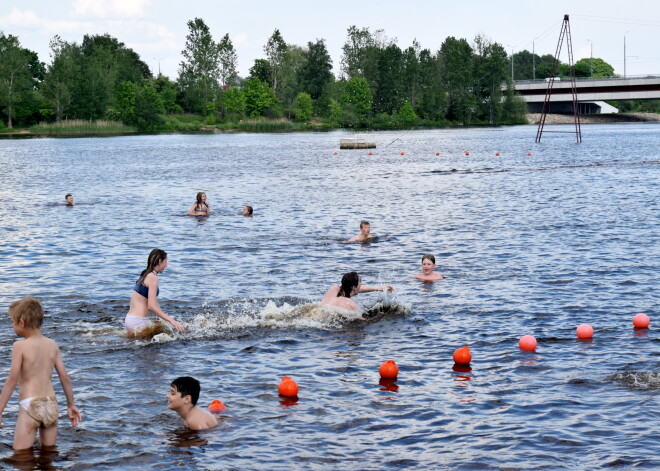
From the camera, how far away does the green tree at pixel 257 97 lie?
15888cm

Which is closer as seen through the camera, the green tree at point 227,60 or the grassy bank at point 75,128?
the grassy bank at point 75,128

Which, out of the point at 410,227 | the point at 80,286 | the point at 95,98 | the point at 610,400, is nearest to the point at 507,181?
the point at 410,227

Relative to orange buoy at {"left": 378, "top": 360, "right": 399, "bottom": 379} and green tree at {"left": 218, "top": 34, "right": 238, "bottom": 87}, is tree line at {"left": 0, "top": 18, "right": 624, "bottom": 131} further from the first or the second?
orange buoy at {"left": 378, "top": 360, "right": 399, "bottom": 379}

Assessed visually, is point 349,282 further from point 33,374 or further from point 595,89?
point 595,89

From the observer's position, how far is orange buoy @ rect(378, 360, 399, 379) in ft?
42.7

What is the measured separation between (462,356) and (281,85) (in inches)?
6401

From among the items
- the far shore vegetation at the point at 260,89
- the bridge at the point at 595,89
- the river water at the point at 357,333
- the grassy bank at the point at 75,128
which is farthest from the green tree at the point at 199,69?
the river water at the point at 357,333

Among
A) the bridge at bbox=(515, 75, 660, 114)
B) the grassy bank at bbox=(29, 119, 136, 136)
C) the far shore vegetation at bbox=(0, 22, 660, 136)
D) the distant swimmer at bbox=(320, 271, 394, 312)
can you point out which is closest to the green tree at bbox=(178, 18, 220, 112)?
the far shore vegetation at bbox=(0, 22, 660, 136)

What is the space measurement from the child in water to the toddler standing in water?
1.71 metres

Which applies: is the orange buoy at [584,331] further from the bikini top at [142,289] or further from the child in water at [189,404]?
the bikini top at [142,289]

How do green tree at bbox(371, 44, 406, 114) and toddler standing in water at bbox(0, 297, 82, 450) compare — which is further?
green tree at bbox(371, 44, 406, 114)

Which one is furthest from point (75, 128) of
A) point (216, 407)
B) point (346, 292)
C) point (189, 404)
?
point (189, 404)

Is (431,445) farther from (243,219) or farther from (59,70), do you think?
(59,70)

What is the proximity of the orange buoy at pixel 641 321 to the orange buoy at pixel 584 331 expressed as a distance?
1.08 m
